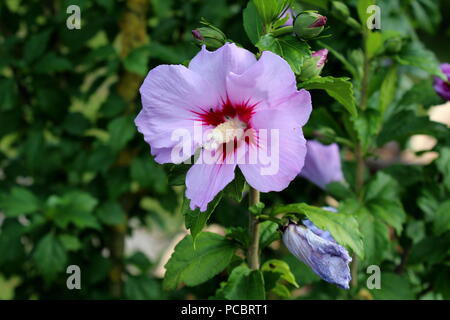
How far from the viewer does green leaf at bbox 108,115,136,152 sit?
1.47 m

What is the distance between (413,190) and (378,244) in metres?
0.29

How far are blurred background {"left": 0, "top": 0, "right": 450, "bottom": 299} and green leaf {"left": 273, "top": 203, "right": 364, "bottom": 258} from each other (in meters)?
0.50

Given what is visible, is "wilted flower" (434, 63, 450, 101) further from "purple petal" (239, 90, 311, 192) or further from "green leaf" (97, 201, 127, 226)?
"green leaf" (97, 201, 127, 226)

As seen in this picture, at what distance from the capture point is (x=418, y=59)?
1.14m

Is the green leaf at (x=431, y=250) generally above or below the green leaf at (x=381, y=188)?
below

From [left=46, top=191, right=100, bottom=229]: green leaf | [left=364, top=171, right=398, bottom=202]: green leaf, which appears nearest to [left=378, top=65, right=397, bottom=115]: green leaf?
[left=364, top=171, right=398, bottom=202]: green leaf

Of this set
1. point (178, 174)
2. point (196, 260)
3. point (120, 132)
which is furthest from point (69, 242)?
point (178, 174)

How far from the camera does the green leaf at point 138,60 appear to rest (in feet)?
4.74

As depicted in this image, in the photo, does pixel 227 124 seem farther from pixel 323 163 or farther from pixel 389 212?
pixel 323 163

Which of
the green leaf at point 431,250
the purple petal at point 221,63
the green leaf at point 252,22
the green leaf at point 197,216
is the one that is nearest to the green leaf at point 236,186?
the green leaf at point 197,216

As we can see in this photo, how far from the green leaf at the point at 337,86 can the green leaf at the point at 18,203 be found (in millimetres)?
867

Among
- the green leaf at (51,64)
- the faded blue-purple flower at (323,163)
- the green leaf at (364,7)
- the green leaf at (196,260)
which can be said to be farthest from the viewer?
the green leaf at (51,64)

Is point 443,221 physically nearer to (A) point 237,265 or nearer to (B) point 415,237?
(B) point 415,237

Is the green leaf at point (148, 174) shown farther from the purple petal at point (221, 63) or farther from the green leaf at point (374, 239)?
the purple petal at point (221, 63)
